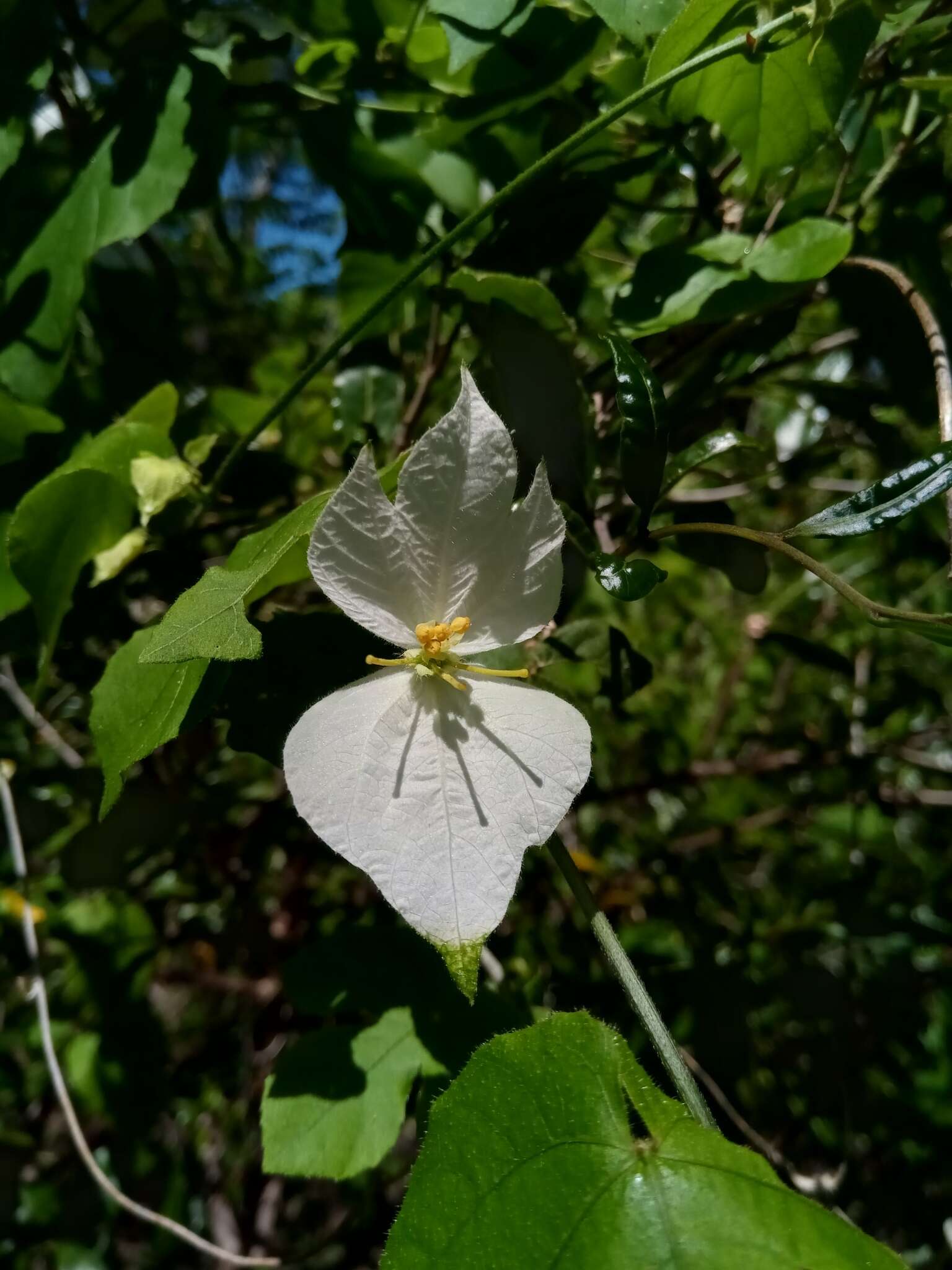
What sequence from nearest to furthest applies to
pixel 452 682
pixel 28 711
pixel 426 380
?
1. pixel 452 682
2. pixel 426 380
3. pixel 28 711

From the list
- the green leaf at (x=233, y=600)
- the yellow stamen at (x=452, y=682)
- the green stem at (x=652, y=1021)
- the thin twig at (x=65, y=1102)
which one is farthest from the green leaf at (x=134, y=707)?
the thin twig at (x=65, y=1102)

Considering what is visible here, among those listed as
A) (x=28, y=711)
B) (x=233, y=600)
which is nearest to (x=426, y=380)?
(x=233, y=600)

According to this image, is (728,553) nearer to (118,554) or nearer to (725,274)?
(725,274)

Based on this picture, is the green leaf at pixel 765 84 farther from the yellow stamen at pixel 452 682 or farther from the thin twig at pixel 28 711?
the thin twig at pixel 28 711

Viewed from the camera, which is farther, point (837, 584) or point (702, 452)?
point (702, 452)

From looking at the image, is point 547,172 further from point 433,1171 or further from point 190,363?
point 433,1171

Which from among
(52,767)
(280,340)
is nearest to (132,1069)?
(52,767)
